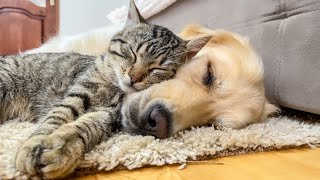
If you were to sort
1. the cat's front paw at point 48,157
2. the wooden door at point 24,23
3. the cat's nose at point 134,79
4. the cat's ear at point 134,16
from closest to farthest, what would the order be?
the cat's front paw at point 48,157 < the cat's nose at point 134,79 < the cat's ear at point 134,16 < the wooden door at point 24,23

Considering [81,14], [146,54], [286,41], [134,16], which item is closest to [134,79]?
[146,54]

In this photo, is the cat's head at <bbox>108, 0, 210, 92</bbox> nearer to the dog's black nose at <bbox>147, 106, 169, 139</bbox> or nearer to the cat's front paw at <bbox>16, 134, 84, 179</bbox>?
the dog's black nose at <bbox>147, 106, 169, 139</bbox>

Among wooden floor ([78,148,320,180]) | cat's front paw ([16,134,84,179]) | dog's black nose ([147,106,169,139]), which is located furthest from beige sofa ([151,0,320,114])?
cat's front paw ([16,134,84,179])

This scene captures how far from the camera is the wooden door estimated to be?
4238 mm

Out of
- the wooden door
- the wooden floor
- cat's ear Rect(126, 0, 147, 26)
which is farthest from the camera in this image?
the wooden door

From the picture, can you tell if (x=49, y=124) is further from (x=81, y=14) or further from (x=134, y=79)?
(x=81, y=14)

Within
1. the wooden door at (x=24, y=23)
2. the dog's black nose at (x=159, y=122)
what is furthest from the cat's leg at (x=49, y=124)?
the wooden door at (x=24, y=23)

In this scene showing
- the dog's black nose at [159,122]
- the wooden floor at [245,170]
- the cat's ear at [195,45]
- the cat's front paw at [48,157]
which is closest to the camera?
the cat's front paw at [48,157]

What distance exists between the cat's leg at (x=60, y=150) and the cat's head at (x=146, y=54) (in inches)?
9.5

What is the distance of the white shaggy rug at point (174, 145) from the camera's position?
0.88 m

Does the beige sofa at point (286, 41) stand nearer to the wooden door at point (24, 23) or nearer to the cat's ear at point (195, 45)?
the cat's ear at point (195, 45)

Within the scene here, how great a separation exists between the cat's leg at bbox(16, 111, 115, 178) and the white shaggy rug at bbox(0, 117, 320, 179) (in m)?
0.03

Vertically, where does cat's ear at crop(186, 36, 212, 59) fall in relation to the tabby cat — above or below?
above

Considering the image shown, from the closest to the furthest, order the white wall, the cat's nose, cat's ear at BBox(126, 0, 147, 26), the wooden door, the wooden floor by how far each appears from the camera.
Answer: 1. the wooden floor
2. the cat's nose
3. cat's ear at BBox(126, 0, 147, 26)
4. the wooden door
5. the white wall
